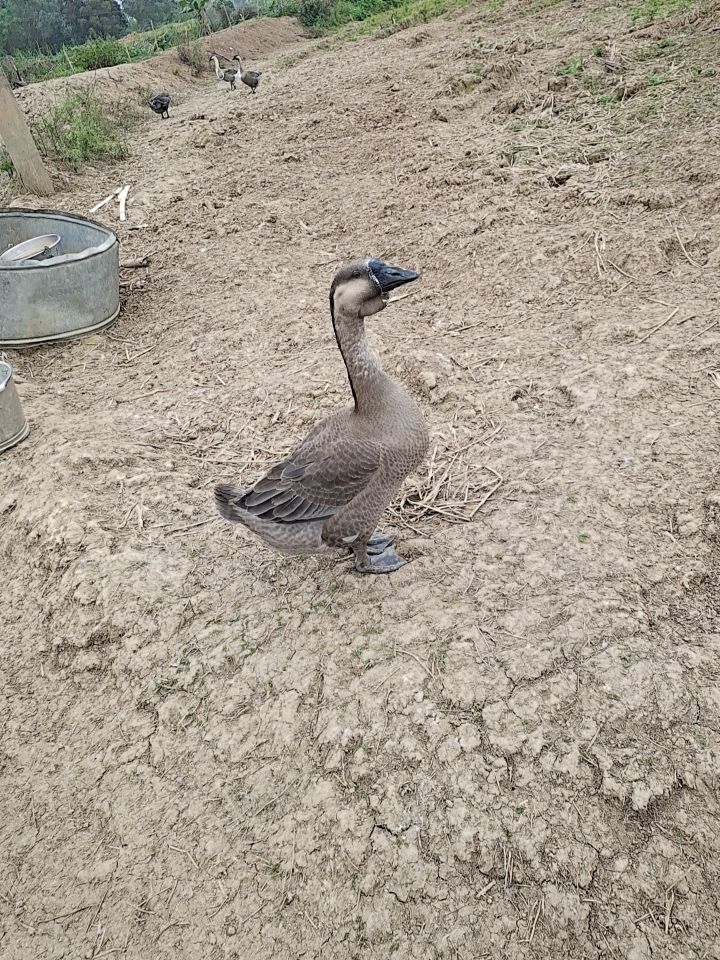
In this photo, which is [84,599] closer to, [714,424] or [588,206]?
[714,424]

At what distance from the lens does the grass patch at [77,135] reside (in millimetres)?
9438

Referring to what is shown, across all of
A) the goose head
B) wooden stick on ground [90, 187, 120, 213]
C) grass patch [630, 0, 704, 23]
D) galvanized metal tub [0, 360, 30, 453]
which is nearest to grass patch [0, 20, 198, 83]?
wooden stick on ground [90, 187, 120, 213]

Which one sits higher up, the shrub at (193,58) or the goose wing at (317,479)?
the shrub at (193,58)

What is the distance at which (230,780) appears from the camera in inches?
101

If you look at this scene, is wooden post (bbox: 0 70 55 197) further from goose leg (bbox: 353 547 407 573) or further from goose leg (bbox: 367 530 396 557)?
goose leg (bbox: 353 547 407 573)

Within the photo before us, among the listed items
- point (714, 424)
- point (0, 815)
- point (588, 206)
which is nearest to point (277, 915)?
point (0, 815)

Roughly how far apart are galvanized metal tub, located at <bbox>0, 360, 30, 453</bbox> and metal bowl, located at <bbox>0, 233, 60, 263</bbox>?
225 centimetres

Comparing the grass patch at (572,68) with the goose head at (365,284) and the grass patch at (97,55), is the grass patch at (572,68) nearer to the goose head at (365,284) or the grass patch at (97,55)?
the goose head at (365,284)

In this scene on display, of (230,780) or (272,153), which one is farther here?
(272,153)

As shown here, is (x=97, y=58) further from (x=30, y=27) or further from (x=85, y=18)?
(x=85, y=18)

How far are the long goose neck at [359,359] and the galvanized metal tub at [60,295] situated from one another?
389 cm

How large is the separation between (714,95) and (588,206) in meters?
1.94

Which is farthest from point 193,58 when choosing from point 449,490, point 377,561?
point 377,561

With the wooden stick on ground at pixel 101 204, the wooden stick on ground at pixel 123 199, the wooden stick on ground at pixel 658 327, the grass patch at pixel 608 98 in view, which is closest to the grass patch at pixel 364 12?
the grass patch at pixel 608 98
